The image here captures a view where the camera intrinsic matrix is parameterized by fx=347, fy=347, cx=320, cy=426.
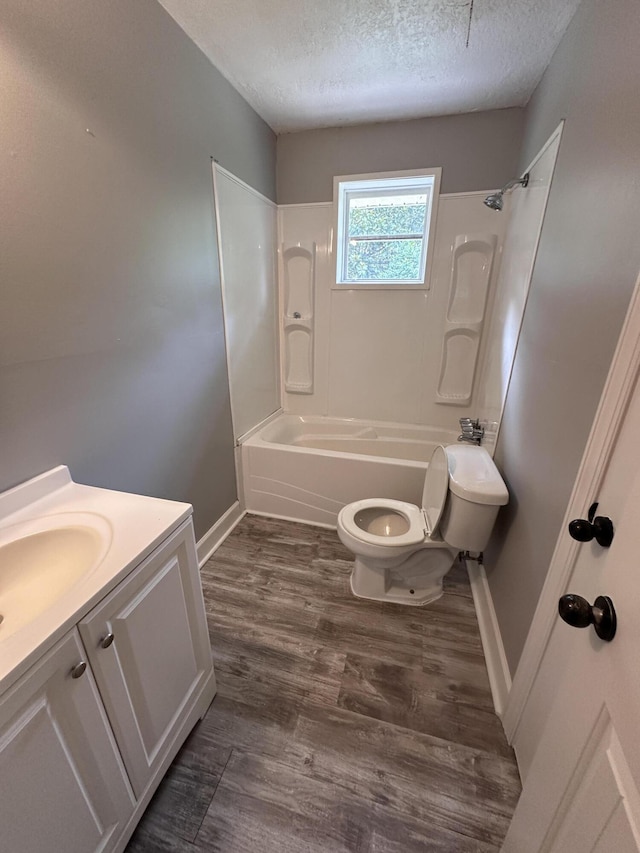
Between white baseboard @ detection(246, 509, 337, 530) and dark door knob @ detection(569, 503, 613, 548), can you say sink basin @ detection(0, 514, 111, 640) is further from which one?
white baseboard @ detection(246, 509, 337, 530)

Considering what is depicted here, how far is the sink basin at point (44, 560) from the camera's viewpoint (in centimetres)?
85

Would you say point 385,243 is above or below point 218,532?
above

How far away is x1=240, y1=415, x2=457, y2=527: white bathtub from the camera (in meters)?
2.15

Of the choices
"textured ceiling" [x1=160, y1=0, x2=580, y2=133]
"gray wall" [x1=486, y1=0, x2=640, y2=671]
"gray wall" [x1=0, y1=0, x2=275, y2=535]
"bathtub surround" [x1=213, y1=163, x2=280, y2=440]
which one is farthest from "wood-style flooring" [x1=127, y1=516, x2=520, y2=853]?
"textured ceiling" [x1=160, y1=0, x2=580, y2=133]

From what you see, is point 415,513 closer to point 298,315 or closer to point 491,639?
point 491,639

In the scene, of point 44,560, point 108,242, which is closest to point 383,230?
point 108,242

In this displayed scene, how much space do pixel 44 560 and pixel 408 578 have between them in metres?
1.49

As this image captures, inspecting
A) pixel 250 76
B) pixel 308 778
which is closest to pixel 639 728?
pixel 308 778

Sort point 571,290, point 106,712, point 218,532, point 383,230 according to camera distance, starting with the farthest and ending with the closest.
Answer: point 383,230 → point 218,532 → point 571,290 → point 106,712

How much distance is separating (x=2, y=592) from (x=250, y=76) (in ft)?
7.91

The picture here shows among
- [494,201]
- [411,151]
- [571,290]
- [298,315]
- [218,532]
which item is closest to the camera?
[571,290]

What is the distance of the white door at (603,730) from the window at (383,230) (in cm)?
214

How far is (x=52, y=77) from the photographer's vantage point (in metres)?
1.00

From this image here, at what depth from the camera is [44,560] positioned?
0.92m
